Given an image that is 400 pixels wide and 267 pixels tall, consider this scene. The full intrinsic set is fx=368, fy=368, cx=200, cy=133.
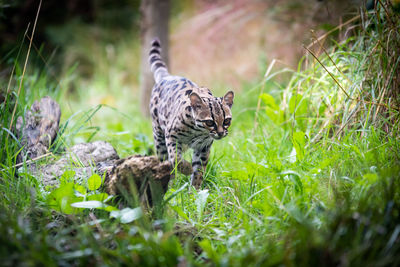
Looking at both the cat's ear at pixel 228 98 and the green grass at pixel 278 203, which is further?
the cat's ear at pixel 228 98

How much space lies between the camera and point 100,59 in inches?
438

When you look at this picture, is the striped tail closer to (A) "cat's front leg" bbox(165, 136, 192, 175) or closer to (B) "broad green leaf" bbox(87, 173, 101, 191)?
(A) "cat's front leg" bbox(165, 136, 192, 175)

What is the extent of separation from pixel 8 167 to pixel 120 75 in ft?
26.6

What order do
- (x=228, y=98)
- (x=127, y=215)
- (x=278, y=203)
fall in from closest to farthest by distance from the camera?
1. (x=127, y=215)
2. (x=278, y=203)
3. (x=228, y=98)

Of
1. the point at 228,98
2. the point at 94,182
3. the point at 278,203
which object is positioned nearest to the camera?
the point at 278,203

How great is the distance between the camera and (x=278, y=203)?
101 inches

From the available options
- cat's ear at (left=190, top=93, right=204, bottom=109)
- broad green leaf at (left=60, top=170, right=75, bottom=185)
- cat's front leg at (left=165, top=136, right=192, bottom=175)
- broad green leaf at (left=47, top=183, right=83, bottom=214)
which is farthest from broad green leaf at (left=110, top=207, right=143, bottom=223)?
cat's ear at (left=190, top=93, right=204, bottom=109)

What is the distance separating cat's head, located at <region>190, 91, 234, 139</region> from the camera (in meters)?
3.34

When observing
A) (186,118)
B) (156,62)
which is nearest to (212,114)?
(186,118)

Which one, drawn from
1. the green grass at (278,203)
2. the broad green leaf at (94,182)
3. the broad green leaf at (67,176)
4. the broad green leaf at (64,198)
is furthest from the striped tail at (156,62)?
the broad green leaf at (64,198)

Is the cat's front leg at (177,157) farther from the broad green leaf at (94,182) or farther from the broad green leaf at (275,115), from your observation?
the broad green leaf at (275,115)

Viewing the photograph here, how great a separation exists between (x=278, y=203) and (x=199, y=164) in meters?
1.46

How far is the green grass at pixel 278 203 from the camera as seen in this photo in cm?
195

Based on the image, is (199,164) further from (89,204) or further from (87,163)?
(89,204)
